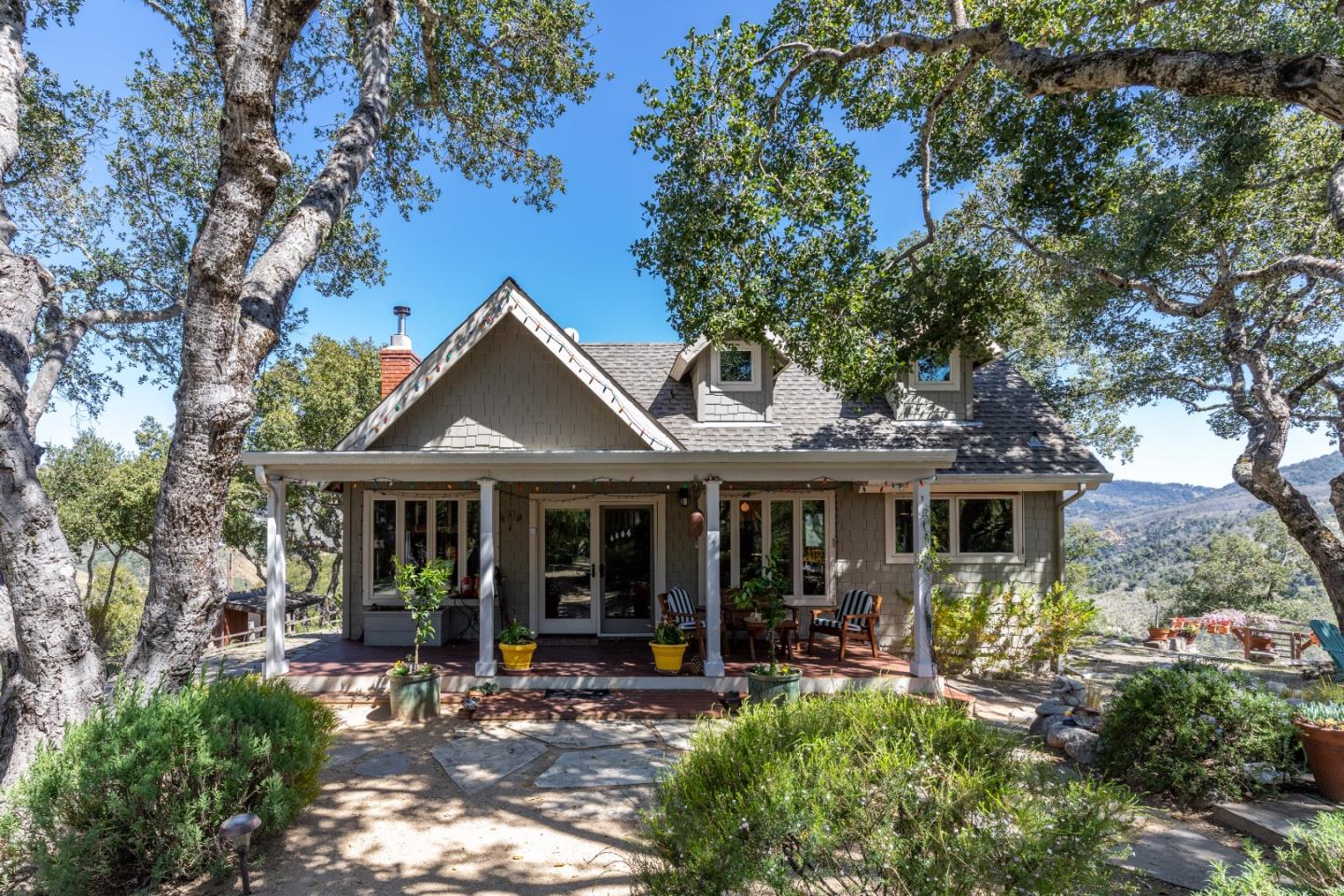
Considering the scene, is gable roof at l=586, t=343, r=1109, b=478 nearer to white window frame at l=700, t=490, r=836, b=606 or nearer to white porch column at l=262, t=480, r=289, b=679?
white window frame at l=700, t=490, r=836, b=606

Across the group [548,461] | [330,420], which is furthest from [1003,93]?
[330,420]

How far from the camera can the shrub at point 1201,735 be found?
4.86 m

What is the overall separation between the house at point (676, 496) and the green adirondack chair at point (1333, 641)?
4.01 metres

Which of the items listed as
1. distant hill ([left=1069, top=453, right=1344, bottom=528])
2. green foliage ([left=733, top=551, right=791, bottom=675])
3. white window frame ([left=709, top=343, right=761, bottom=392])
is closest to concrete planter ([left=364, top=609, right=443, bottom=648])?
green foliage ([left=733, top=551, right=791, bottom=675])

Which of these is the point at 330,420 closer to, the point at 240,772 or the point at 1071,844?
the point at 240,772

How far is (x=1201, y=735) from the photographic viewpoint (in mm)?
4918

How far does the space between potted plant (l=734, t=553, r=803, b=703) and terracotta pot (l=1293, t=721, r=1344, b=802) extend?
403cm

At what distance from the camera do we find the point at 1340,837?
2955 millimetres

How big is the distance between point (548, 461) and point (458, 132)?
21.1ft

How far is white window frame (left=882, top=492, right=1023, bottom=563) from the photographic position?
10109 mm

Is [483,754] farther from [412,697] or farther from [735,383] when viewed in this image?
[735,383]

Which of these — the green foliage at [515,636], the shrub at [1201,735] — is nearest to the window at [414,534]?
the green foliage at [515,636]

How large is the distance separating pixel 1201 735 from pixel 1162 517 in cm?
12947

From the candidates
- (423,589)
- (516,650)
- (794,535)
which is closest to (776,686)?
(516,650)
